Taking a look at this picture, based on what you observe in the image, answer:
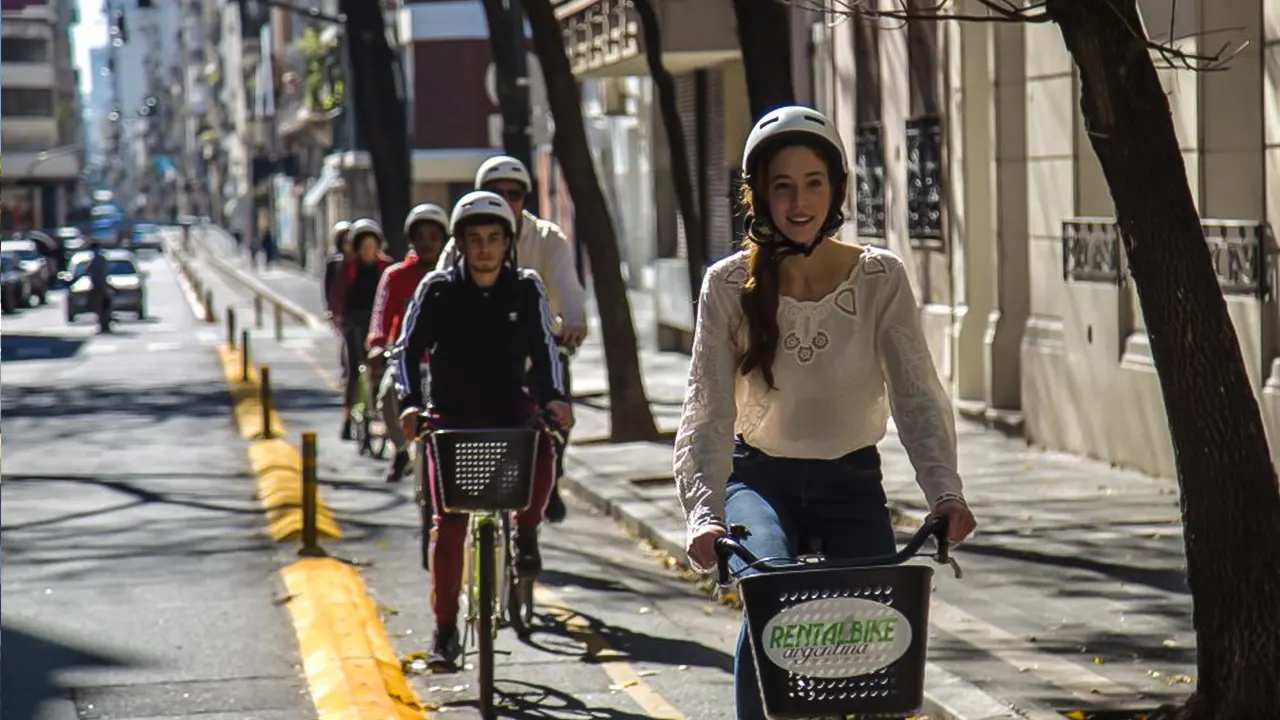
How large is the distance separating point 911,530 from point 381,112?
1632cm

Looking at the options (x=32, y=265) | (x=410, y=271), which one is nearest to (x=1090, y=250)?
(x=410, y=271)

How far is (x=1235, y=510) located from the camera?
691 cm

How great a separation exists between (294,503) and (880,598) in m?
10.6

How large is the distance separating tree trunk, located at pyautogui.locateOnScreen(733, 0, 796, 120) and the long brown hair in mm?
8251

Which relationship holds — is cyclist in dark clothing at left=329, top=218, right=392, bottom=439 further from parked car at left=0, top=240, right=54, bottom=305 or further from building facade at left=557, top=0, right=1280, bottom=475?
parked car at left=0, top=240, right=54, bottom=305

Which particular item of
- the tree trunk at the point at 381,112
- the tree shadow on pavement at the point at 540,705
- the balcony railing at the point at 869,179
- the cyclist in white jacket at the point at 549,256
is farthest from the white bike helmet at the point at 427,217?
the tree trunk at the point at 381,112

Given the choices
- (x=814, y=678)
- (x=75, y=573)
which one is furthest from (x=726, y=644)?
(x=814, y=678)

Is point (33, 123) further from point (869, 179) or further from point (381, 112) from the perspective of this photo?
point (869, 179)

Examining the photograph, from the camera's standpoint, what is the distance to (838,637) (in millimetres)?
4359

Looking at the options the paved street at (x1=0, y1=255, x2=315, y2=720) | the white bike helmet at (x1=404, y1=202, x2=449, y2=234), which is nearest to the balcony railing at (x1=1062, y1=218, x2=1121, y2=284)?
the white bike helmet at (x1=404, y1=202, x2=449, y2=234)

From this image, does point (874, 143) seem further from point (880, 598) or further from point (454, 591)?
point (880, 598)

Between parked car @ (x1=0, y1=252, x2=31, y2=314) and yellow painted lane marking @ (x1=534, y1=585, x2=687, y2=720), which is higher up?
yellow painted lane marking @ (x1=534, y1=585, x2=687, y2=720)

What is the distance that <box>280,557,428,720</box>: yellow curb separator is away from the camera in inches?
323

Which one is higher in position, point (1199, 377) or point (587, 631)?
point (1199, 377)
